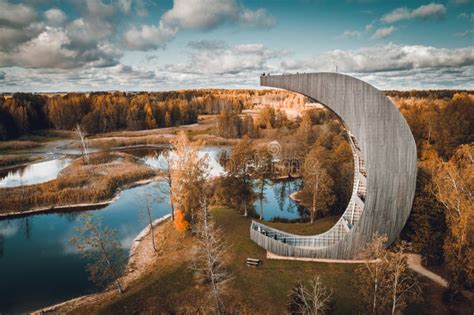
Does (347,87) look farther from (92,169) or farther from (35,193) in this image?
(92,169)

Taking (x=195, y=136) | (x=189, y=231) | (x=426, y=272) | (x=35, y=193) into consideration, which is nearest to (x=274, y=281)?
(x=426, y=272)

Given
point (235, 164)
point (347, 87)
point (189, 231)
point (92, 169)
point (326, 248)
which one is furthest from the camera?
point (92, 169)

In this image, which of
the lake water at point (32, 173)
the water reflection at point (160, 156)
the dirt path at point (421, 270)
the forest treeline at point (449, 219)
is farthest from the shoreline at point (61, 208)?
the forest treeline at point (449, 219)

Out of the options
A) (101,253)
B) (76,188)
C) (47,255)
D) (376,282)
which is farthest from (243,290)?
(76,188)

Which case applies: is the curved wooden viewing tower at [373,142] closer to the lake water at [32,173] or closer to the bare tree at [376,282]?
the bare tree at [376,282]

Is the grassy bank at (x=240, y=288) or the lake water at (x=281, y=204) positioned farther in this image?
the lake water at (x=281, y=204)

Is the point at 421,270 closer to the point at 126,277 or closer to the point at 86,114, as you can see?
the point at 126,277
